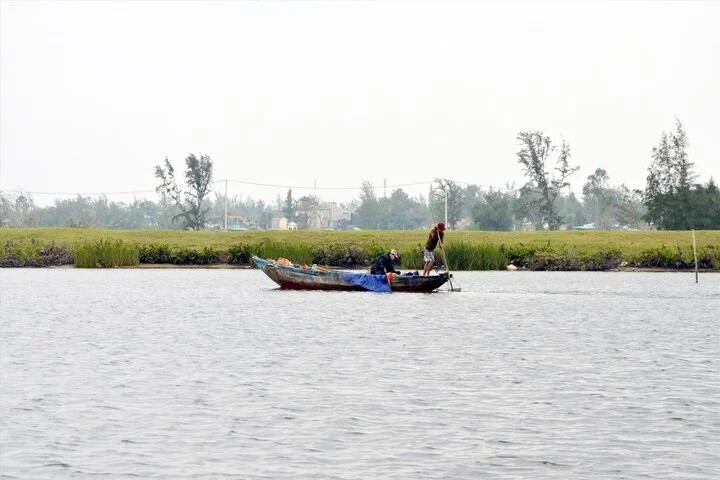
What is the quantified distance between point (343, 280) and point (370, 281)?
141cm

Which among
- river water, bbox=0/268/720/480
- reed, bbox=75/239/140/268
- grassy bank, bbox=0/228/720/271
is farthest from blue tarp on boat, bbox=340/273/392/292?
reed, bbox=75/239/140/268

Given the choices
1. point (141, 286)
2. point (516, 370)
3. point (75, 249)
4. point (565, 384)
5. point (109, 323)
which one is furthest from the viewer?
A: point (75, 249)

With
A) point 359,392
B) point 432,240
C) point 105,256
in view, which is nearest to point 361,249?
point 105,256

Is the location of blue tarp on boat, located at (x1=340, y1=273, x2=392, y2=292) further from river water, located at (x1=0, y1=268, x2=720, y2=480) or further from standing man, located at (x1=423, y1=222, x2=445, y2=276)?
river water, located at (x1=0, y1=268, x2=720, y2=480)

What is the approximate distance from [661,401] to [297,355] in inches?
374

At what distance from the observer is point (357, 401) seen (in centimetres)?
2052

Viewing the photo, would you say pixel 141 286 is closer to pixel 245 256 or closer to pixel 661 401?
pixel 245 256

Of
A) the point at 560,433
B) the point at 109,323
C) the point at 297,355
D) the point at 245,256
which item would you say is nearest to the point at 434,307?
the point at 109,323

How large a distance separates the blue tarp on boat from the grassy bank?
54.2 feet

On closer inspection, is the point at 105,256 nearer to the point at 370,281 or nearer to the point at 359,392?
the point at 370,281

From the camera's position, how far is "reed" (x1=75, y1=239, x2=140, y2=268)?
76.1m

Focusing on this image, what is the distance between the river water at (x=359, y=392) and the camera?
51.9 feet

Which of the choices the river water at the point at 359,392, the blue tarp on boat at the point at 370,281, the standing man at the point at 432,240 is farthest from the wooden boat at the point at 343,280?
the river water at the point at 359,392

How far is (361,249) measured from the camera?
78.6m
